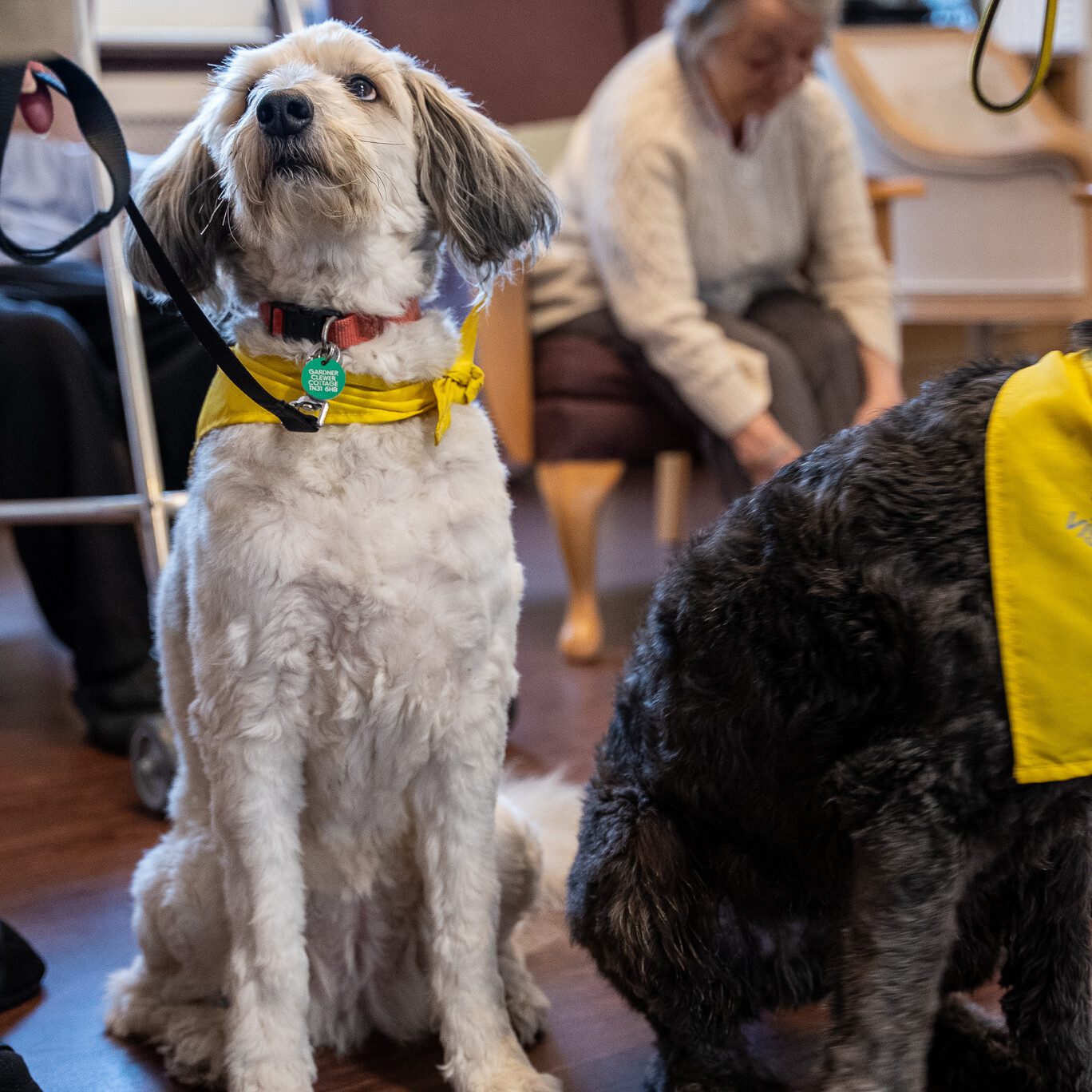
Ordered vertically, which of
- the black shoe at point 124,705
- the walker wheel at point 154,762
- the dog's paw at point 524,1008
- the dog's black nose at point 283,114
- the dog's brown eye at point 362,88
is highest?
the dog's brown eye at point 362,88

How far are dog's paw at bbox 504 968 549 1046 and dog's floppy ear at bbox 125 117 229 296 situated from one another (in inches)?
32.5

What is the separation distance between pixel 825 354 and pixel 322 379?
5.87 ft

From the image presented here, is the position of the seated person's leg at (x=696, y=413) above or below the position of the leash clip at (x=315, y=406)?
below

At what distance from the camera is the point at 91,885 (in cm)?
186

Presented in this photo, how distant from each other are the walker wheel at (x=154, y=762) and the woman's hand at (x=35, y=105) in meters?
0.91

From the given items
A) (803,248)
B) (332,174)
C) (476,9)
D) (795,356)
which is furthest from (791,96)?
(332,174)

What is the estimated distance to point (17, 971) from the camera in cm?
153

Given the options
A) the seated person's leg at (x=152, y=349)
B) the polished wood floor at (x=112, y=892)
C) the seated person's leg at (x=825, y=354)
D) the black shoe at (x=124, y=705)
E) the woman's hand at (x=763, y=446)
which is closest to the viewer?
the polished wood floor at (x=112, y=892)

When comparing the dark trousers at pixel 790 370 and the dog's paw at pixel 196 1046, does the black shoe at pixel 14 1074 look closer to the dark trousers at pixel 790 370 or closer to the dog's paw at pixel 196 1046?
the dog's paw at pixel 196 1046

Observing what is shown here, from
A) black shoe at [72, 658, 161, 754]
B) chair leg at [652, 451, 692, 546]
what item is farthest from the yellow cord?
chair leg at [652, 451, 692, 546]

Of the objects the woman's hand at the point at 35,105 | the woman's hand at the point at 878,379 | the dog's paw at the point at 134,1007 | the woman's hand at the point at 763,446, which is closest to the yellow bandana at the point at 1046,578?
the dog's paw at the point at 134,1007

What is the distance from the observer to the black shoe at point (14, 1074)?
46.4 inches

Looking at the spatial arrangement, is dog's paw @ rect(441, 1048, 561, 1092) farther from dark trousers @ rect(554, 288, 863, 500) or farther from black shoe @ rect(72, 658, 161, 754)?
dark trousers @ rect(554, 288, 863, 500)

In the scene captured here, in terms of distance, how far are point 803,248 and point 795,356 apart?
31cm
